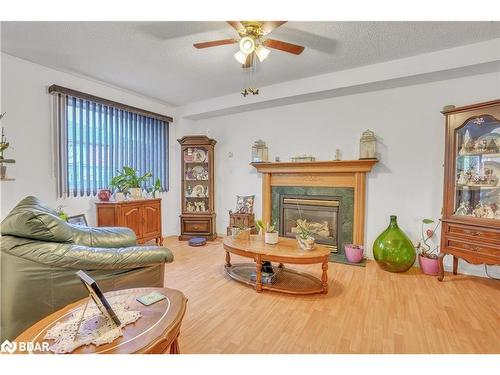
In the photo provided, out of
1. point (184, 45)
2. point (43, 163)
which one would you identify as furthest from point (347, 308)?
point (43, 163)

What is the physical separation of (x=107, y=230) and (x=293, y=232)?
9.08 feet

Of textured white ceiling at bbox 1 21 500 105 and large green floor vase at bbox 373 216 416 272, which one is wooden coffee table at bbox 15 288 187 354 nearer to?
textured white ceiling at bbox 1 21 500 105

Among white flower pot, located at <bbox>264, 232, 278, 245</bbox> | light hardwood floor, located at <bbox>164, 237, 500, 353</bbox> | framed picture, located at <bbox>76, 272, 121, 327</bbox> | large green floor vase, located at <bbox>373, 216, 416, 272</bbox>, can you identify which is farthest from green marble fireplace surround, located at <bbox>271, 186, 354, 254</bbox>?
framed picture, located at <bbox>76, 272, 121, 327</bbox>

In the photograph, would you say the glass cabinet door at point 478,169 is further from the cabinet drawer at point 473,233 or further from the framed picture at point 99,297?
the framed picture at point 99,297

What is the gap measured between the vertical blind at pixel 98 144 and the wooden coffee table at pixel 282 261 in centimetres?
233

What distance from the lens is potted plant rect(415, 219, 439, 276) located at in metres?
2.93

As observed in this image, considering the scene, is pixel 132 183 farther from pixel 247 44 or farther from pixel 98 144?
pixel 247 44

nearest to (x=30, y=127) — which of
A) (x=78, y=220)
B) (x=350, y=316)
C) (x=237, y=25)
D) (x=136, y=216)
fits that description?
(x=78, y=220)

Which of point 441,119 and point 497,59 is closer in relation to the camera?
point 497,59

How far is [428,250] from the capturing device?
10.4 feet

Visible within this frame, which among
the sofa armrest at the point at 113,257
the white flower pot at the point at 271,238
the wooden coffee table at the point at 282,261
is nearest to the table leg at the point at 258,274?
the wooden coffee table at the point at 282,261

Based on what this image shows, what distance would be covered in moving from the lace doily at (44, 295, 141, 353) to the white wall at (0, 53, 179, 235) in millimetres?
2685

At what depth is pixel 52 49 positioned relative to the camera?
2.73 m

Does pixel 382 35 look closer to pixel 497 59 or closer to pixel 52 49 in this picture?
pixel 497 59
